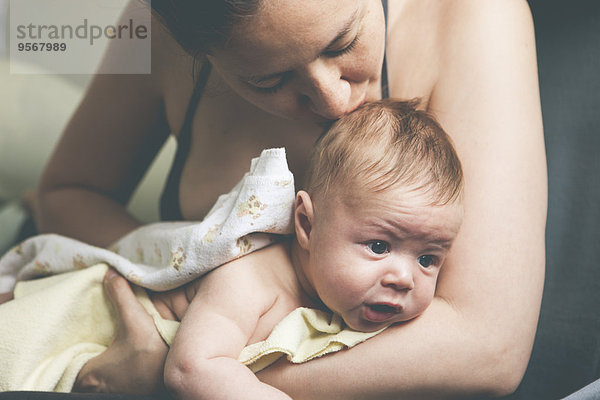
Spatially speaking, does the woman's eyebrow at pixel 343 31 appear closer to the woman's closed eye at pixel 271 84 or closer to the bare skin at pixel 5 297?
the woman's closed eye at pixel 271 84

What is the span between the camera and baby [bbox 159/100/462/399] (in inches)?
32.3

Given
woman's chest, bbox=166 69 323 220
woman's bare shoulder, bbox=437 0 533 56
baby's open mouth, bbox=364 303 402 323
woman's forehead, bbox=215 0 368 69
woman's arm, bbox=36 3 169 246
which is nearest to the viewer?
woman's forehead, bbox=215 0 368 69

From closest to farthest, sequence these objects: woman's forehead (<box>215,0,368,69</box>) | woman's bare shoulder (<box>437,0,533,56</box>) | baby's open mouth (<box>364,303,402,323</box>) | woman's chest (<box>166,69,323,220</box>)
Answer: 1. woman's forehead (<box>215,0,368,69</box>)
2. baby's open mouth (<box>364,303,402,323</box>)
3. woman's bare shoulder (<box>437,0,533,56</box>)
4. woman's chest (<box>166,69,323,220</box>)

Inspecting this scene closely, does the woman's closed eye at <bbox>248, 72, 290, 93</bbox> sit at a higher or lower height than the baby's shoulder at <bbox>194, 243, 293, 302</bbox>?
higher

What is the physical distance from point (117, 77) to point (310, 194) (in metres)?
0.65

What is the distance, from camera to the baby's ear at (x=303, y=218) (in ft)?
3.01

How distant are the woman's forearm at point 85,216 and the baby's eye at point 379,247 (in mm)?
731

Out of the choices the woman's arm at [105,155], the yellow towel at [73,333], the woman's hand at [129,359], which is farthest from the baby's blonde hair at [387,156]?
the woman's arm at [105,155]

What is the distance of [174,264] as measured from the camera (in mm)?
981

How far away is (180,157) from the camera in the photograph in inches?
50.6

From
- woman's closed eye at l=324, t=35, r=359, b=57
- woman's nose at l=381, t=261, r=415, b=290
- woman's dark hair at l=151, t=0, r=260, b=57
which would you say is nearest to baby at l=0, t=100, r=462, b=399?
woman's nose at l=381, t=261, r=415, b=290

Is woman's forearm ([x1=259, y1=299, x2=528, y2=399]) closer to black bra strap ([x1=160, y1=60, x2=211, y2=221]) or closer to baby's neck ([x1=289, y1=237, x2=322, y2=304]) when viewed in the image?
baby's neck ([x1=289, y1=237, x2=322, y2=304])

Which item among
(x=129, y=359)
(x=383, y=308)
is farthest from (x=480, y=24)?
(x=129, y=359)

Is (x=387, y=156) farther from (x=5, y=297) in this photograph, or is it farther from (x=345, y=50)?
(x=5, y=297)
